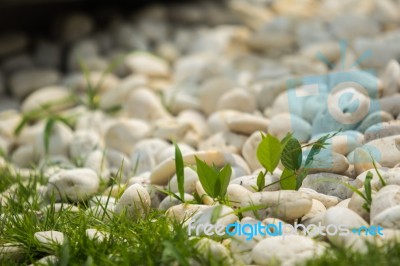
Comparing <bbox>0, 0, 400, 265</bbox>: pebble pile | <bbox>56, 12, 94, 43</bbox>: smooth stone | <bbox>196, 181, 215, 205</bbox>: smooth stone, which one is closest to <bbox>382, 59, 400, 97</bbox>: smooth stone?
<bbox>0, 0, 400, 265</bbox>: pebble pile

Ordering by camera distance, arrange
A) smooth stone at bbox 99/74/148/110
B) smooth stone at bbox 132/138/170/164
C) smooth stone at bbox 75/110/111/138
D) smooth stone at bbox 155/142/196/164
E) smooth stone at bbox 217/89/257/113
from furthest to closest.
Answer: smooth stone at bbox 99/74/148/110 < smooth stone at bbox 75/110/111/138 < smooth stone at bbox 217/89/257/113 < smooth stone at bbox 132/138/170/164 < smooth stone at bbox 155/142/196/164

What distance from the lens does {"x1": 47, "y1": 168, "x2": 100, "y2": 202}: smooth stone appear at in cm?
167

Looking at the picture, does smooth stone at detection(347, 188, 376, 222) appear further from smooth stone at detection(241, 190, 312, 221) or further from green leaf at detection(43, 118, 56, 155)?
green leaf at detection(43, 118, 56, 155)

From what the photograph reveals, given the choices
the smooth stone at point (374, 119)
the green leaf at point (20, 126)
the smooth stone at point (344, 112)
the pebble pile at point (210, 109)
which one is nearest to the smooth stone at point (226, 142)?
the pebble pile at point (210, 109)

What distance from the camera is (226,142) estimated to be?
74.6 inches

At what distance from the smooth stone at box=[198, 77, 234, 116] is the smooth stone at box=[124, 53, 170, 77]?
0.41 metres

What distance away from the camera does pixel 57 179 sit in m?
1.68

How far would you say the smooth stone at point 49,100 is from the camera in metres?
2.44

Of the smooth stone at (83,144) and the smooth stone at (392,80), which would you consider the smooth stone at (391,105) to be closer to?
the smooth stone at (392,80)

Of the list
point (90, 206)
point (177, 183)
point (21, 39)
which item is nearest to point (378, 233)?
point (177, 183)

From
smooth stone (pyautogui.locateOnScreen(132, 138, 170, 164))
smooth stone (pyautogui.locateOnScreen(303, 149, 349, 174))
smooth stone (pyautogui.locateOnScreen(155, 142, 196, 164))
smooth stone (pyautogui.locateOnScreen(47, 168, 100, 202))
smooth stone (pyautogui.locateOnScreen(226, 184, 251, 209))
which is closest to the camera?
smooth stone (pyautogui.locateOnScreen(226, 184, 251, 209))

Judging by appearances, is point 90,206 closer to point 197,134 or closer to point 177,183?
point 177,183

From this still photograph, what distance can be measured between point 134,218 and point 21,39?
1.60m

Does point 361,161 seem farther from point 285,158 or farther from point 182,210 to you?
point 182,210
